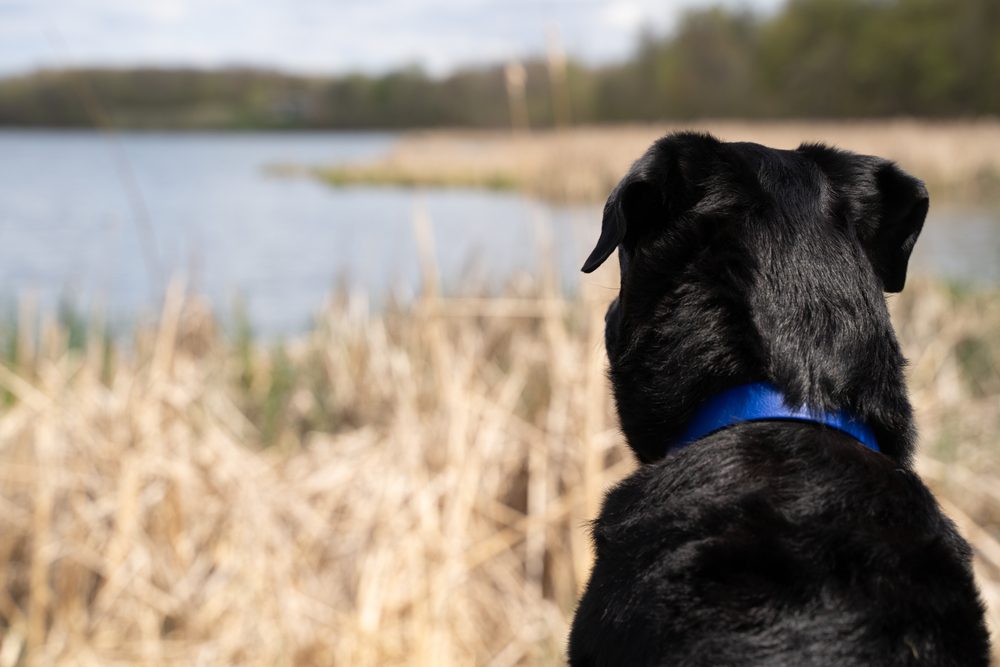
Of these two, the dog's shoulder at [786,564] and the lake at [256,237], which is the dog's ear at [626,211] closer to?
the dog's shoulder at [786,564]

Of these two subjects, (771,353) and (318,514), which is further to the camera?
(318,514)

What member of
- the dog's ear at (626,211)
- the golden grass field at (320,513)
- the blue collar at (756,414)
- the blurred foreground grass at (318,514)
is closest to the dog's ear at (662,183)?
the dog's ear at (626,211)

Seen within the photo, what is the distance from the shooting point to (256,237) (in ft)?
52.4

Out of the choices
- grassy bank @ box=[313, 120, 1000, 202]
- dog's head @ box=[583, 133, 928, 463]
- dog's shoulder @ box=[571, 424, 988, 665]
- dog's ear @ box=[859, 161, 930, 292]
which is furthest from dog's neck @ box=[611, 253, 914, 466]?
grassy bank @ box=[313, 120, 1000, 202]

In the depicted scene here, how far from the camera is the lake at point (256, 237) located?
6402mm

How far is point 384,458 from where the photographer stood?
17.5 ft

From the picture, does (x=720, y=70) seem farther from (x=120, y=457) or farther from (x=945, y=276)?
(x=120, y=457)

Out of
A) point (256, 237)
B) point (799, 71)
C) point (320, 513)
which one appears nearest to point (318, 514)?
point (320, 513)

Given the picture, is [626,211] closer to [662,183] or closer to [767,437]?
[662,183]

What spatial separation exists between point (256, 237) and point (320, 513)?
11532 mm

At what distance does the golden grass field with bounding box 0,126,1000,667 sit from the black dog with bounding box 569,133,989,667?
2110mm

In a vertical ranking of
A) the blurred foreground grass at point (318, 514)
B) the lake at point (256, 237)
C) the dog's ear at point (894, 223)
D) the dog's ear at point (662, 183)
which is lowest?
the blurred foreground grass at point (318, 514)

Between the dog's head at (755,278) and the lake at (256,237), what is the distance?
241 cm

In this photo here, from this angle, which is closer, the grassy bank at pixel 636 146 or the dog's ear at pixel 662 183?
the dog's ear at pixel 662 183
